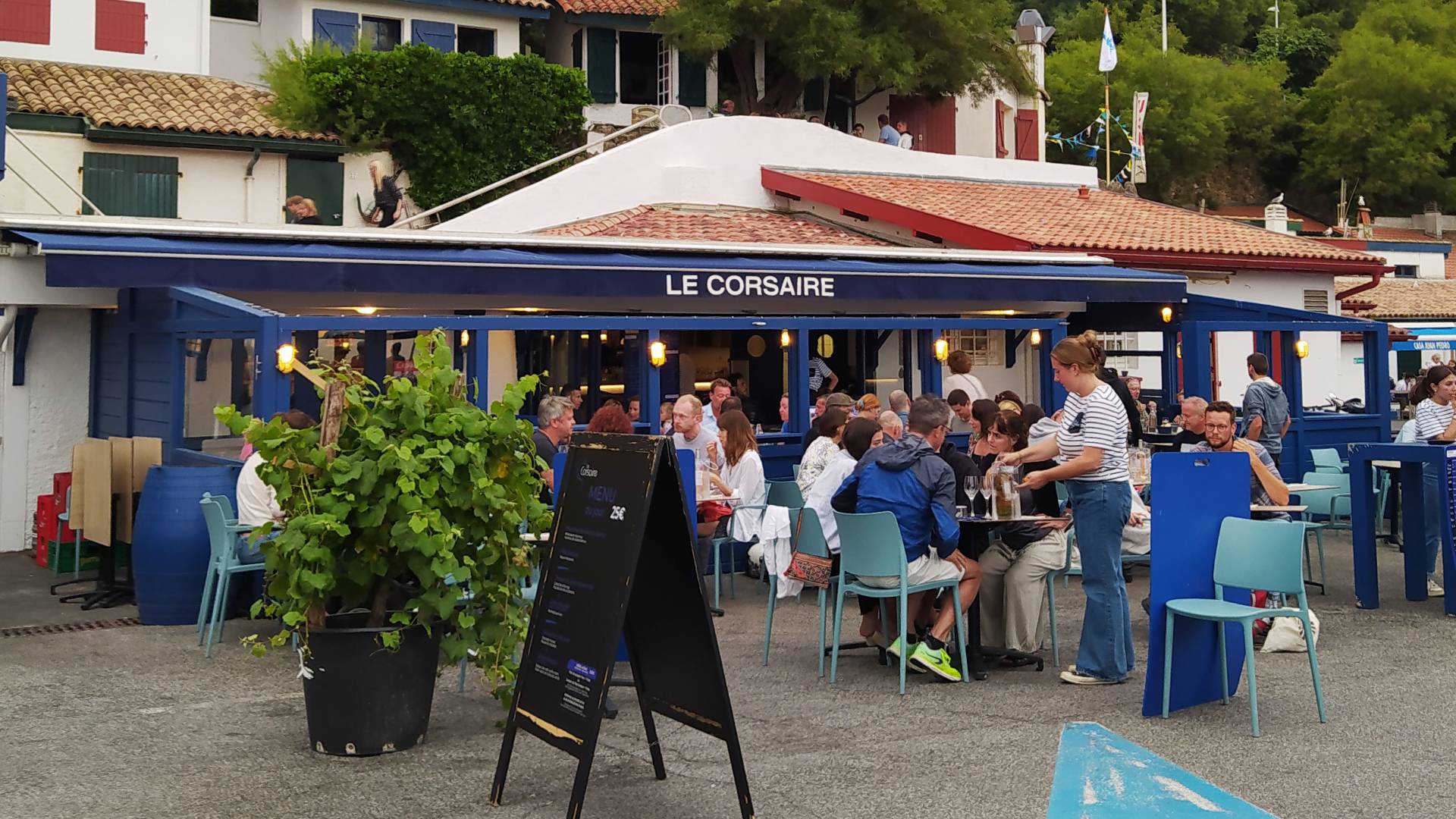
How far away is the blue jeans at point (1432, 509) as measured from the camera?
9.15 metres

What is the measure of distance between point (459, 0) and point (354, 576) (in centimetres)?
1921

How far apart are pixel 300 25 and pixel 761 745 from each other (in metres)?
19.6

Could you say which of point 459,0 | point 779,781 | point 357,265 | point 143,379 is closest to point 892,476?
point 779,781

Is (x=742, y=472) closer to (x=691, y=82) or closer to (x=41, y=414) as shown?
(x=41, y=414)

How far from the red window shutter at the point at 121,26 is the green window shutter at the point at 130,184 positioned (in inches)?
111

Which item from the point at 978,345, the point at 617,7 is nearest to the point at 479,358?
the point at 978,345

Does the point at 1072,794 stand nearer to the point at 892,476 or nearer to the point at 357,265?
the point at 892,476

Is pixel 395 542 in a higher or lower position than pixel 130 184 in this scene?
lower

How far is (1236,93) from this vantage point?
48.9 metres

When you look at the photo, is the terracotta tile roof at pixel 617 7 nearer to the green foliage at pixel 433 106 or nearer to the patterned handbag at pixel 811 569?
the green foliage at pixel 433 106

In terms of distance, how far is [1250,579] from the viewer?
6.20 m

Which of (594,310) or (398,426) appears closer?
(398,426)

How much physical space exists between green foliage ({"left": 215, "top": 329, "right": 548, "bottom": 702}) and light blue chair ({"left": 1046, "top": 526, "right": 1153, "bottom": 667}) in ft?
8.90

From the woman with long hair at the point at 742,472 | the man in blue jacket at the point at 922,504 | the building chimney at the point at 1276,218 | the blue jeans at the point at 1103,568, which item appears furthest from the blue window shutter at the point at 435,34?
the building chimney at the point at 1276,218
